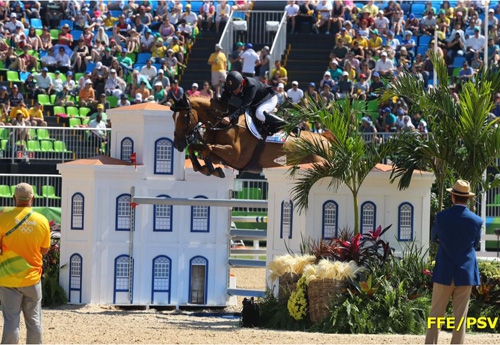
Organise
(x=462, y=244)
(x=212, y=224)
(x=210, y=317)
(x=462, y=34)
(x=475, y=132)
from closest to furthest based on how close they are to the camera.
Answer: (x=462, y=244) → (x=475, y=132) → (x=210, y=317) → (x=212, y=224) → (x=462, y=34)

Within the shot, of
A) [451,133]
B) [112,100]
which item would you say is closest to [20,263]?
[451,133]

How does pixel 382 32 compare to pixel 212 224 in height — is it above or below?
above

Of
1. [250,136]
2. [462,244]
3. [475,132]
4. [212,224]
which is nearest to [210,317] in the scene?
[212,224]

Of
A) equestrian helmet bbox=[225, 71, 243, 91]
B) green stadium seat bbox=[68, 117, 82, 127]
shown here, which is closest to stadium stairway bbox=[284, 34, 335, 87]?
green stadium seat bbox=[68, 117, 82, 127]

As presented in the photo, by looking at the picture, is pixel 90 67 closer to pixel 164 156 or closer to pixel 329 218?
pixel 164 156

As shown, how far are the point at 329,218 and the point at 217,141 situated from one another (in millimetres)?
2521

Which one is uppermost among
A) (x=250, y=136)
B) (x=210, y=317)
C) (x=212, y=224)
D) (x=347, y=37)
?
(x=347, y=37)

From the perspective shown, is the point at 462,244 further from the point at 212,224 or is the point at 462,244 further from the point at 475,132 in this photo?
the point at 212,224

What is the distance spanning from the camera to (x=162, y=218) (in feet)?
51.5

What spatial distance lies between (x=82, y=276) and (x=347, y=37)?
14588mm

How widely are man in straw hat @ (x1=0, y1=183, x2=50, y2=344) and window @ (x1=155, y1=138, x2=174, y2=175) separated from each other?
5.99m

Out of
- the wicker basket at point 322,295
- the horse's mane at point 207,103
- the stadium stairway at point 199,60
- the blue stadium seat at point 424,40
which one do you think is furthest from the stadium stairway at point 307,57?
the wicker basket at point 322,295

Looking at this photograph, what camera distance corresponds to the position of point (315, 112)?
13414 mm

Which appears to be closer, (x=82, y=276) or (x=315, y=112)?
(x=315, y=112)
